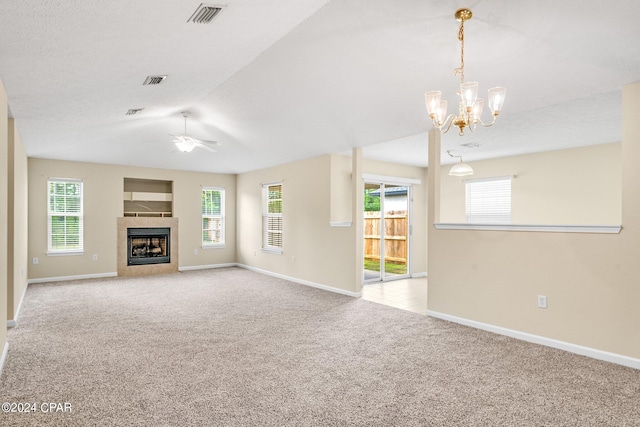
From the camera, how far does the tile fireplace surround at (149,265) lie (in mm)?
7883

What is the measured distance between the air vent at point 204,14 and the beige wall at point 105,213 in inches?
265

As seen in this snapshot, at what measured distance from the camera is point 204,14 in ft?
6.91

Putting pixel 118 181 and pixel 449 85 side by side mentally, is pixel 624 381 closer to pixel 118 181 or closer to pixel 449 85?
pixel 449 85

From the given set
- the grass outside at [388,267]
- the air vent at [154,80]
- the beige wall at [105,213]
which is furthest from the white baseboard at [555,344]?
the beige wall at [105,213]

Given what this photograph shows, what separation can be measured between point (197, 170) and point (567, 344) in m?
7.90

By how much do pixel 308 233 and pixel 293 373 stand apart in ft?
13.3

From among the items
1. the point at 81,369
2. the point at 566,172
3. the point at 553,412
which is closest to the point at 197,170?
the point at 81,369

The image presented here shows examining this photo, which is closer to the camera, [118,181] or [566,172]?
[566,172]

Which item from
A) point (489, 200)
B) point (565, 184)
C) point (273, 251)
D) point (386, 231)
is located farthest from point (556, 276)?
point (273, 251)

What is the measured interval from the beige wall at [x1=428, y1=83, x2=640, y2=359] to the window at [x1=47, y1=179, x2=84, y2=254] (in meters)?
6.97

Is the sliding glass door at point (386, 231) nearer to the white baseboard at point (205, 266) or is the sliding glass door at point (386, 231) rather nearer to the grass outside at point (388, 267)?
the grass outside at point (388, 267)

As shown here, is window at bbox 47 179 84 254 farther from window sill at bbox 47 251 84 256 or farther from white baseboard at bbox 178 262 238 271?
white baseboard at bbox 178 262 238 271

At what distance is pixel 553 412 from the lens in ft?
7.85

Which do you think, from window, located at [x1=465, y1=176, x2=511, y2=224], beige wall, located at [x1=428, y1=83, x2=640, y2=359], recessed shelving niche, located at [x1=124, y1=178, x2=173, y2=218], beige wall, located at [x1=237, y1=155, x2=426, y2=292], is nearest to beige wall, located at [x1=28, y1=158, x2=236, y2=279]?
recessed shelving niche, located at [x1=124, y1=178, x2=173, y2=218]
